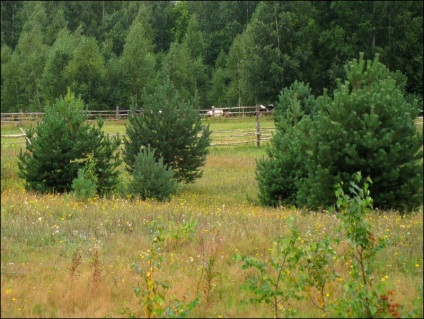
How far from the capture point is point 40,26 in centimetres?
3741

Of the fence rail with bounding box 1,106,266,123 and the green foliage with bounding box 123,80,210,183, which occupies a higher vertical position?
the green foliage with bounding box 123,80,210,183

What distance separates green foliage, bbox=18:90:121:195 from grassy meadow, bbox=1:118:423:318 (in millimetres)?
4880

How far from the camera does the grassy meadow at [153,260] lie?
5973mm

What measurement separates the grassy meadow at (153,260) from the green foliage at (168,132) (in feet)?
28.2

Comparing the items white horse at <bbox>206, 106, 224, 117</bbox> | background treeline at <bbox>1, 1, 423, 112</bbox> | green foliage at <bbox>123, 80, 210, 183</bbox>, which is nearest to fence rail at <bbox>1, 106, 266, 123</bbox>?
white horse at <bbox>206, 106, 224, 117</bbox>

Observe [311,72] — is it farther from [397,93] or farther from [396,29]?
[396,29]

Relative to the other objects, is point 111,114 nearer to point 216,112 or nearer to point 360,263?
point 216,112

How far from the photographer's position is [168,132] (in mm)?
19906

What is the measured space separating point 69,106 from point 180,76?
1328 inches

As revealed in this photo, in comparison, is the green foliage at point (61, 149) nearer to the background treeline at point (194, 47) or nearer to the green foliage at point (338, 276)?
the background treeline at point (194, 47)

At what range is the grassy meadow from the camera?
5973 mm

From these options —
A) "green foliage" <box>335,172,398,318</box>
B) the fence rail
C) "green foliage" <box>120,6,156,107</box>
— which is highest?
"green foliage" <box>120,6,156,107</box>

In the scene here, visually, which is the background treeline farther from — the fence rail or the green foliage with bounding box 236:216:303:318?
the green foliage with bounding box 236:216:303:318

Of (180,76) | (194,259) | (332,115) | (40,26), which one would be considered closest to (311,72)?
(332,115)
